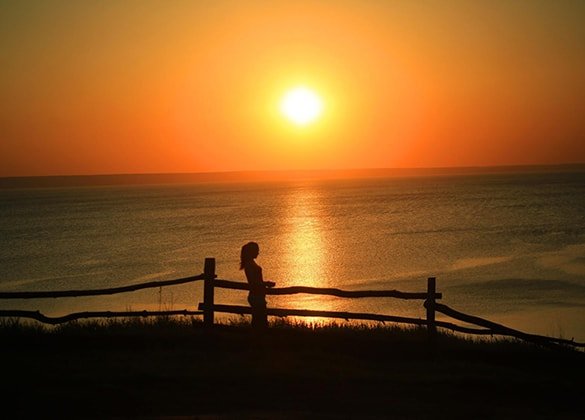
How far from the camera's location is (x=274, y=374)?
42.1 feet

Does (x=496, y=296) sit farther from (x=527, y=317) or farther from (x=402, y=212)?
(x=402, y=212)

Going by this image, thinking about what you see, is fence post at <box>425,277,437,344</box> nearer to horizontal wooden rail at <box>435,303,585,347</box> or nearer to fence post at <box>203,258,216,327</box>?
horizontal wooden rail at <box>435,303,585,347</box>

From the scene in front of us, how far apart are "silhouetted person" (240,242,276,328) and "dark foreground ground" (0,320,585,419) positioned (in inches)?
13.6

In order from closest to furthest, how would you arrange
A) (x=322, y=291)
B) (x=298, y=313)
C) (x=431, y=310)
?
(x=431, y=310) < (x=322, y=291) < (x=298, y=313)

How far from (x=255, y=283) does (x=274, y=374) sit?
2695mm

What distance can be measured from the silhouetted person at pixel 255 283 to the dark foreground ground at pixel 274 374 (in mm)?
346

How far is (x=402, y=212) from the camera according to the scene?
137500mm

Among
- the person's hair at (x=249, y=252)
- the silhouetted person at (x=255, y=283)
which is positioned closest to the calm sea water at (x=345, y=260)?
the silhouetted person at (x=255, y=283)

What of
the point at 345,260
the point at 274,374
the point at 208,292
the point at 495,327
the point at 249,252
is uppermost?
the point at 249,252

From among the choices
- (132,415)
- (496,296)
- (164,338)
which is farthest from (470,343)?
(496,296)

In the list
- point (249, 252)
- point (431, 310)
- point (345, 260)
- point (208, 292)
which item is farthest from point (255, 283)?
point (345, 260)

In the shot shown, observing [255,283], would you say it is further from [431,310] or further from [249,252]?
[431,310]

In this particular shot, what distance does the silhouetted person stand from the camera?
14873mm

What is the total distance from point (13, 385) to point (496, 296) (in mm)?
33759
